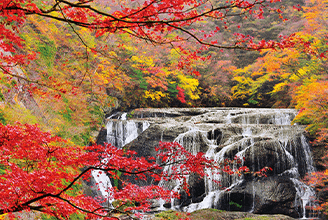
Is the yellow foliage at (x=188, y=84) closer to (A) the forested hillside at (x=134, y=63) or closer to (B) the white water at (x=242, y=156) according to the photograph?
(A) the forested hillside at (x=134, y=63)

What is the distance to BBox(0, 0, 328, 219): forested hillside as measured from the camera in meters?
2.47

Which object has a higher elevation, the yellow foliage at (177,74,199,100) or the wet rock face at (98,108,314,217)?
the yellow foliage at (177,74,199,100)

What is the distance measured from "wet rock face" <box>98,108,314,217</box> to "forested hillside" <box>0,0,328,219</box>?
3.11 ft

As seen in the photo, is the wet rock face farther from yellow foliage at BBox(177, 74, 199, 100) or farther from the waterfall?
yellow foliage at BBox(177, 74, 199, 100)

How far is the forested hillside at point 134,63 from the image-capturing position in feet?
8.11

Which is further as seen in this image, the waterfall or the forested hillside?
the waterfall

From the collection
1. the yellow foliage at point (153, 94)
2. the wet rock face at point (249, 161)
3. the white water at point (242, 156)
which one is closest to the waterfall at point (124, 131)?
the wet rock face at point (249, 161)

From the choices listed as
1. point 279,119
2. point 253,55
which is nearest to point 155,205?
point 279,119

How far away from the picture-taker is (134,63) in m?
14.4

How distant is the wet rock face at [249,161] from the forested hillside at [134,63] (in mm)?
948

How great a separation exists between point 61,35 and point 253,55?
1804 centimetres

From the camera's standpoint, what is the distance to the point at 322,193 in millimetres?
7508

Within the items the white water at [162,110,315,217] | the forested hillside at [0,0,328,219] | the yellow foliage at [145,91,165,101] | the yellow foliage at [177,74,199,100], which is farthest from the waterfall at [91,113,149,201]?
the yellow foliage at [177,74,199,100]

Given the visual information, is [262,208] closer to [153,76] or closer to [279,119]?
[279,119]
